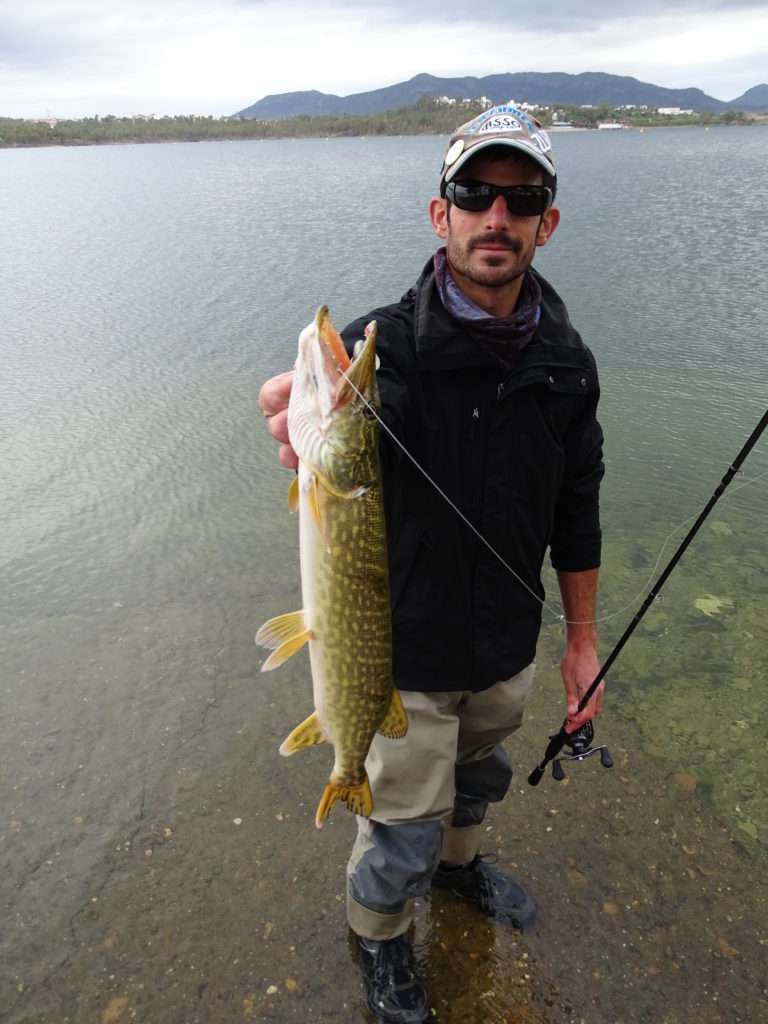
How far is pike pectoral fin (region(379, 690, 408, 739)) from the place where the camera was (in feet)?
7.92

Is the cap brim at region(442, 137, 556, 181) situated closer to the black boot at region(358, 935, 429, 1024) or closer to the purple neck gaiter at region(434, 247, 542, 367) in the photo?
the purple neck gaiter at region(434, 247, 542, 367)

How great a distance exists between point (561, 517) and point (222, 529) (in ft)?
13.4

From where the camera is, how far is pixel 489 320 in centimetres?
237

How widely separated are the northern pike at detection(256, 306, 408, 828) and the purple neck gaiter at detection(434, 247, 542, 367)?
0.49 meters

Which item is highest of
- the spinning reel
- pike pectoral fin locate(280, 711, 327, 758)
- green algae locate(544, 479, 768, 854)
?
pike pectoral fin locate(280, 711, 327, 758)

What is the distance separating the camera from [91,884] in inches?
129

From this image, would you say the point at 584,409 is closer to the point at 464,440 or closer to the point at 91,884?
the point at 464,440

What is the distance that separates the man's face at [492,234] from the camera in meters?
2.40

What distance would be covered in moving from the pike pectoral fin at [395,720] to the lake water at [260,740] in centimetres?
122

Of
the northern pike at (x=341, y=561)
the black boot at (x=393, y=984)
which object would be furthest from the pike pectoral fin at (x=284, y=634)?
the black boot at (x=393, y=984)

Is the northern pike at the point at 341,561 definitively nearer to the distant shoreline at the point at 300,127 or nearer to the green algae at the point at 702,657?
the green algae at the point at 702,657

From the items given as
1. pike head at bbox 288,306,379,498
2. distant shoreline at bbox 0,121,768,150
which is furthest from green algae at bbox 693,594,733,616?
distant shoreline at bbox 0,121,768,150

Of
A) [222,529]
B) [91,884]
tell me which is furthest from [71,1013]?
[222,529]

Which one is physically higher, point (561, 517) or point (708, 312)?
point (561, 517)
